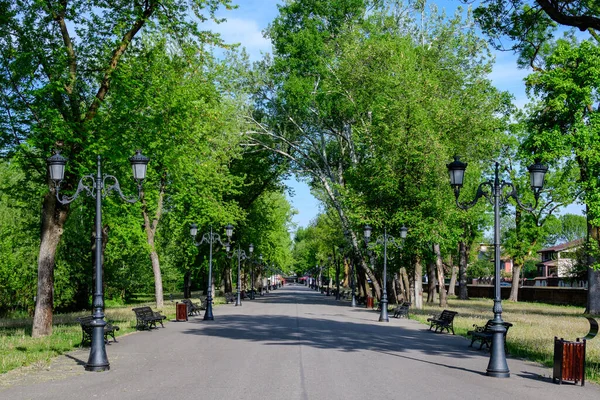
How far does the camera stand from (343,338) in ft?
66.7

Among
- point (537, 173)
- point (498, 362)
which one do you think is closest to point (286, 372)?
point (498, 362)

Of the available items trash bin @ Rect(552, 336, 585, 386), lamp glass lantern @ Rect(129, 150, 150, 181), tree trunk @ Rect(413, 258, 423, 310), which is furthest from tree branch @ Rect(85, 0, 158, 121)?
tree trunk @ Rect(413, 258, 423, 310)

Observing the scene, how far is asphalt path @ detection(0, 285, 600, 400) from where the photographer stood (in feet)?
35.4

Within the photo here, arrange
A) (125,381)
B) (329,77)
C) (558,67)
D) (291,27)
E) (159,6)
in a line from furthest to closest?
(291,27), (329,77), (558,67), (159,6), (125,381)

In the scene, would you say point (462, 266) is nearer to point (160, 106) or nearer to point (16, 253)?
point (16, 253)

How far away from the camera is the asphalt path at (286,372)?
10.8 m

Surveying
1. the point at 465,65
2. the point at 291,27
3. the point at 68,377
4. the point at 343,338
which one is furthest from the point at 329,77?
the point at 68,377

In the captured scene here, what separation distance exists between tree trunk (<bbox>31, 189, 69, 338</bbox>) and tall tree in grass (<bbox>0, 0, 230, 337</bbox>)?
3cm

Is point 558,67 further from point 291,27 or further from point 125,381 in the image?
point 125,381

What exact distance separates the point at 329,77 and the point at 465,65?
959cm

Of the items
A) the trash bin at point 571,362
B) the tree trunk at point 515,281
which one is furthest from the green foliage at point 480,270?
the trash bin at point 571,362

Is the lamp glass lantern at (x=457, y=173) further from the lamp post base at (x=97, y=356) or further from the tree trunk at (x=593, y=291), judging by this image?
the tree trunk at (x=593, y=291)

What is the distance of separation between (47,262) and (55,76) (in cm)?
639

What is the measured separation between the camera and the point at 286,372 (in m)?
12.9
